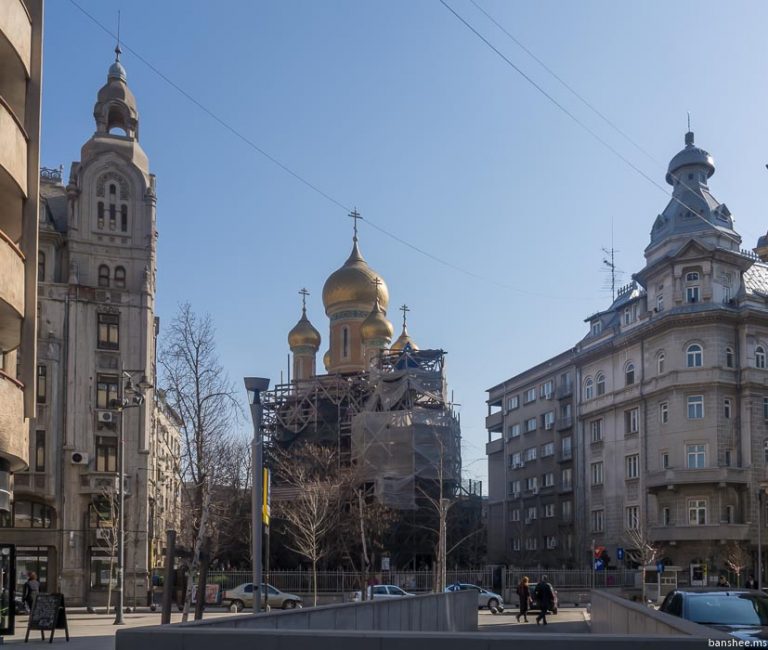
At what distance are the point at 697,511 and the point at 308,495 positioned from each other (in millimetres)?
19822

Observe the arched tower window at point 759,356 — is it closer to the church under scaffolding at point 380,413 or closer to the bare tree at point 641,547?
the bare tree at point 641,547

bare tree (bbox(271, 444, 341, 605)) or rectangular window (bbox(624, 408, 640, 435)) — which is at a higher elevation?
rectangular window (bbox(624, 408, 640, 435))

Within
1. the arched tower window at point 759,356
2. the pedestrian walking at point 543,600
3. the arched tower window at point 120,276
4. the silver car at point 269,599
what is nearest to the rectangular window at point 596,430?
the arched tower window at point 759,356

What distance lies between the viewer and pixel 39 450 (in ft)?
155

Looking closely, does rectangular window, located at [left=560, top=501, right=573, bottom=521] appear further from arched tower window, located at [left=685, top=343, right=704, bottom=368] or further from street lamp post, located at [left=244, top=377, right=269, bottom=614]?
street lamp post, located at [left=244, top=377, right=269, bottom=614]

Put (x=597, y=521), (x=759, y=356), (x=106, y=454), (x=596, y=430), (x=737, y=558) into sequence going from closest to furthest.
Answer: (x=106, y=454) < (x=737, y=558) < (x=759, y=356) < (x=597, y=521) < (x=596, y=430)

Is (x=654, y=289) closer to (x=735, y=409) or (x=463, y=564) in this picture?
(x=735, y=409)

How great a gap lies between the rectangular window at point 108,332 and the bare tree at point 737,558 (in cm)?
3088

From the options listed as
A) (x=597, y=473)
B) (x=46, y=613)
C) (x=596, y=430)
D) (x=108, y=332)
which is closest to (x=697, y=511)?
(x=597, y=473)

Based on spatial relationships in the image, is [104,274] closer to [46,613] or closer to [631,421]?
[46,613]

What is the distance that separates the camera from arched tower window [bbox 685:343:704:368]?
57188 millimetres

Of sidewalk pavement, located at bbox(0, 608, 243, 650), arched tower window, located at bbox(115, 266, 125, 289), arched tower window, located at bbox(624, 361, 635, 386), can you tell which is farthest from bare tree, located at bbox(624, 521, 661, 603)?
arched tower window, located at bbox(115, 266, 125, 289)

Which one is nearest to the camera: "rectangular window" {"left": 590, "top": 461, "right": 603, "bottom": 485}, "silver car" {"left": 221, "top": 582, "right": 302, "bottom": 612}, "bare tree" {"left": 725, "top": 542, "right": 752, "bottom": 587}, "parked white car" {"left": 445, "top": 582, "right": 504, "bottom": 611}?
"parked white car" {"left": 445, "top": 582, "right": 504, "bottom": 611}

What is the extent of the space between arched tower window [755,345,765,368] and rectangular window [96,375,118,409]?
33.0 metres
